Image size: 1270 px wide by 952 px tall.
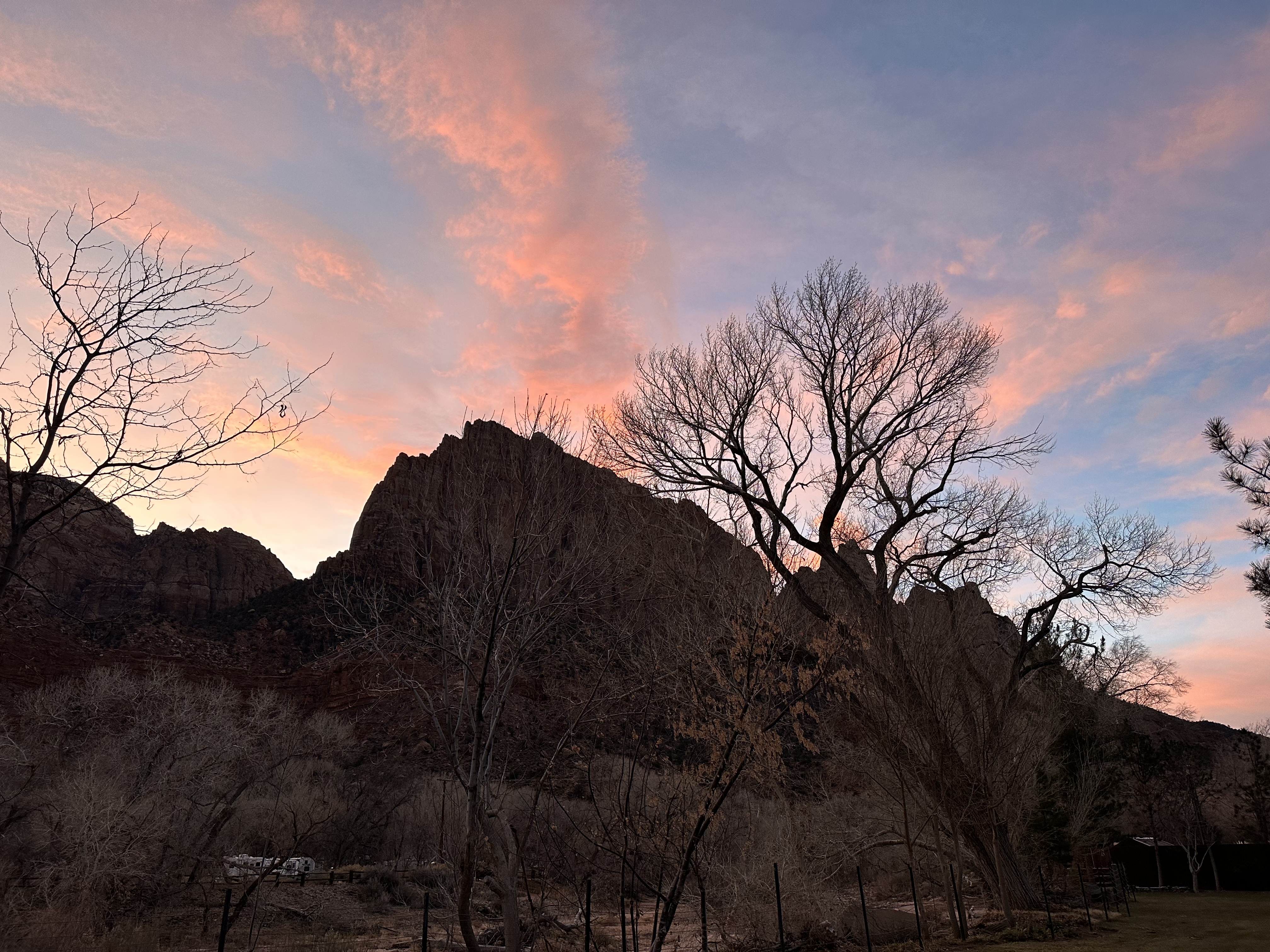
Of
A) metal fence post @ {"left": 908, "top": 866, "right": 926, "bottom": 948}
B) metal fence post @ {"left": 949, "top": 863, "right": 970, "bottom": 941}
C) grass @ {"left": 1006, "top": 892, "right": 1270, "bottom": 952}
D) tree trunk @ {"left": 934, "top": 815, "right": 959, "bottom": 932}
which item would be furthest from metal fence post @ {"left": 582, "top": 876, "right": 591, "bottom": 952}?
grass @ {"left": 1006, "top": 892, "right": 1270, "bottom": 952}

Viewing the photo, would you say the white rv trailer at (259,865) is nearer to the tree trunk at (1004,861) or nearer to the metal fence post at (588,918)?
the metal fence post at (588,918)

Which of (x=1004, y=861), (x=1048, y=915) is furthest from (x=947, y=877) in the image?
(x=1048, y=915)

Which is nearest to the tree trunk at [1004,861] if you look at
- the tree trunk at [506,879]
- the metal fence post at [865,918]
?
the metal fence post at [865,918]

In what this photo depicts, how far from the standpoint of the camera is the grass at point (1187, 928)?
1532 cm

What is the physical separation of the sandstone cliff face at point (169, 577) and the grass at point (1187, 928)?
2421 inches

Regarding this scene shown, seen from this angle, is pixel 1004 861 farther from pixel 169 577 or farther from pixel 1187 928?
pixel 169 577

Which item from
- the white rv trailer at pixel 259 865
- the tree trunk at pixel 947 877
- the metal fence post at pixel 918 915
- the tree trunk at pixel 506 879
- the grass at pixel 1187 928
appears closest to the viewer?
the tree trunk at pixel 506 879

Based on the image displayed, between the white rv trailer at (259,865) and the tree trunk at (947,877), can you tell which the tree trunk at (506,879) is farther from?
the white rv trailer at (259,865)

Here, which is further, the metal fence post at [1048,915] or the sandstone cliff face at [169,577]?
the sandstone cliff face at [169,577]

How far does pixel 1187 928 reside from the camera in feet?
64.4

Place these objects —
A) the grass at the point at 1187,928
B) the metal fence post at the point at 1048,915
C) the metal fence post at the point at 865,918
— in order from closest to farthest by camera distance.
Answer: the metal fence post at the point at 865,918
the grass at the point at 1187,928
the metal fence post at the point at 1048,915

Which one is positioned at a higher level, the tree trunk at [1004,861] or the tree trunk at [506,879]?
the tree trunk at [506,879]

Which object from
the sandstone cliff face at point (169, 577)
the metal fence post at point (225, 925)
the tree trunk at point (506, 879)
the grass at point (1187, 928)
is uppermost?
the sandstone cliff face at point (169, 577)

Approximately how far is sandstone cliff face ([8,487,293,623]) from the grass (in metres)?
61.5
